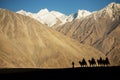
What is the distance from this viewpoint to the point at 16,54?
178375 mm

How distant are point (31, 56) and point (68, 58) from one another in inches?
1066

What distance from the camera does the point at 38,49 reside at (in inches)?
7835

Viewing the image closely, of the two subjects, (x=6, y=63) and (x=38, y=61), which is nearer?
(x=6, y=63)
